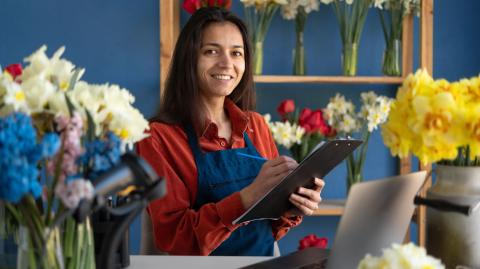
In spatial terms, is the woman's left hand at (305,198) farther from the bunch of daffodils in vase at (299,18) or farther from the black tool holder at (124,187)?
the bunch of daffodils in vase at (299,18)

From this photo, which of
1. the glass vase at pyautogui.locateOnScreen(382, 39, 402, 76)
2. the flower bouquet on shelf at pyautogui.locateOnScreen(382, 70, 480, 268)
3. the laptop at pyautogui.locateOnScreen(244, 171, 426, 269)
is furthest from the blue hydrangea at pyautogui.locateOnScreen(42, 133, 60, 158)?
the glass vase at pyautogui.locateOnScreen(382, 39, 402, 76)

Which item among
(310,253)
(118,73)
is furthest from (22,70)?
(118,73)

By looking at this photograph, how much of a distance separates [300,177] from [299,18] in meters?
1.35

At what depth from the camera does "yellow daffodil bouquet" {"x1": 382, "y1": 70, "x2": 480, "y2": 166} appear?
3.02 feet

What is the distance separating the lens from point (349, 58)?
2674mm

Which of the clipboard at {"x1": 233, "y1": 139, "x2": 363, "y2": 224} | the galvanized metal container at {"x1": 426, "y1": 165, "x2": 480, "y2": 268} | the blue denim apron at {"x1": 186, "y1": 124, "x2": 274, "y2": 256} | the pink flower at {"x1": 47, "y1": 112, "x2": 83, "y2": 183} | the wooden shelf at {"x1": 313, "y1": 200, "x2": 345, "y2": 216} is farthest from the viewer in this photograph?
the wooden shelf at {"x1": 313, "y1": 200, "x2": 345, "y2": 216}

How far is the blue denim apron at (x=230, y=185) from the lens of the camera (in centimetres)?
176

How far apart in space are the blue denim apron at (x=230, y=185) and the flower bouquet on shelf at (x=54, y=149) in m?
0.83

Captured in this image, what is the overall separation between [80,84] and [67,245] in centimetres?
25

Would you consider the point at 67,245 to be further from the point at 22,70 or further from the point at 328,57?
the point at 328,57

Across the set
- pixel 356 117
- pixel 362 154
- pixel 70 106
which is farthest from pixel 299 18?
pixel 70 106

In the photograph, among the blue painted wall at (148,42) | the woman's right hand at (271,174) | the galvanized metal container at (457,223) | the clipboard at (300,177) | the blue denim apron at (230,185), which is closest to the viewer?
the galvanized metal container at (457,223)

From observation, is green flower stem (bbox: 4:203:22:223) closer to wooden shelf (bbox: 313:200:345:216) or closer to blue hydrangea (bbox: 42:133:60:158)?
blue hydrangea (bbox: 42:133:60:158)

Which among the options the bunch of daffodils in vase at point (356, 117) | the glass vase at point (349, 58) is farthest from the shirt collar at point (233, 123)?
the glass vase at point (349, 58)
